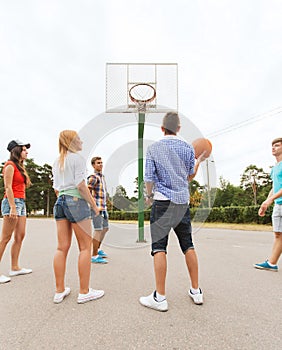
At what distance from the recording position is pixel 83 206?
2.47 metres

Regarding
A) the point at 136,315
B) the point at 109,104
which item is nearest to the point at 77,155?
the point at 136,315

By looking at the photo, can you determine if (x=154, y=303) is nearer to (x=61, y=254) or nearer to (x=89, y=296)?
(x=89, y=296)

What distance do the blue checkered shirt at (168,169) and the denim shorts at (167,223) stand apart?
0.08 m

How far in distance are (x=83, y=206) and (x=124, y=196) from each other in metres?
4.44

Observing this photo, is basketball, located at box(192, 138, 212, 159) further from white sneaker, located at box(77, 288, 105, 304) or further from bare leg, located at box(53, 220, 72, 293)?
white sneaker, located at box(77, 288, 105, 304)

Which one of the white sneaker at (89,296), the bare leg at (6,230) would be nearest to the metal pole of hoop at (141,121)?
the bare leg at (6,230)

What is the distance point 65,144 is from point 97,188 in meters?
1.71

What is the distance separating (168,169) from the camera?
2.37 m

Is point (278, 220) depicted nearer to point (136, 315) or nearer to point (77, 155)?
point (136, 315)

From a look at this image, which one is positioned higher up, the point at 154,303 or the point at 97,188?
the point at 97,188

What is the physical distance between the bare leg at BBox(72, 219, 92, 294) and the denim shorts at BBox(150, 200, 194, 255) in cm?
61

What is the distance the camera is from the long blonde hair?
2.48 m

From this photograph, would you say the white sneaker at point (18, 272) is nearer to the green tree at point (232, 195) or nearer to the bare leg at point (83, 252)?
the bare leg at point (83, 252)

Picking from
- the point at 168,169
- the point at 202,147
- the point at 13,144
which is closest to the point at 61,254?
the point at 168,169
